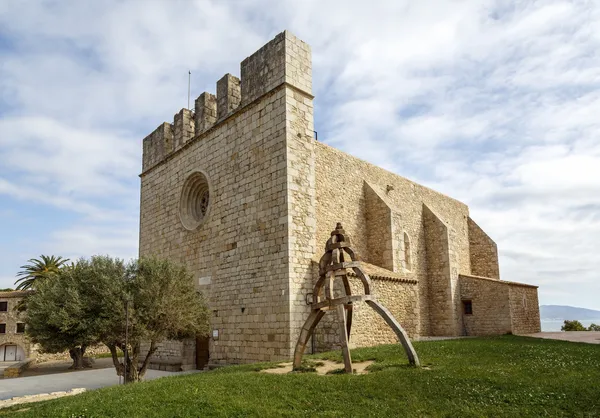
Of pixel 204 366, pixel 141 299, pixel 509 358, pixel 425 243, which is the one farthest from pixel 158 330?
pixel 425 243

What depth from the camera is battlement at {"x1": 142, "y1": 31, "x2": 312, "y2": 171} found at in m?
13.7

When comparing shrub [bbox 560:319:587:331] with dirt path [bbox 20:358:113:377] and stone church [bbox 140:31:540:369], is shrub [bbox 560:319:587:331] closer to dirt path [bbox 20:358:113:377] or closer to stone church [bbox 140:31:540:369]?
stone church [bbox 140:31:540:369]

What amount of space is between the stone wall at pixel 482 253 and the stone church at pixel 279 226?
3.49 m

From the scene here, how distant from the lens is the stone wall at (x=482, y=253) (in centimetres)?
2378

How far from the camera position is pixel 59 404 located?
8.05 m

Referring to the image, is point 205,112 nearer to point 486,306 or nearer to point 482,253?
point 486,306

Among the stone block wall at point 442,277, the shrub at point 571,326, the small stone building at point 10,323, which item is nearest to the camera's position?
the stone block wall at point 442,277

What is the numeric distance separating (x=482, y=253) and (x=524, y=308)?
5500 mm

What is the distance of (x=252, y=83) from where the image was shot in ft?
47.7

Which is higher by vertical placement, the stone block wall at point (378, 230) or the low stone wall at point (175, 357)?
the stone block wall at point (378, 230)

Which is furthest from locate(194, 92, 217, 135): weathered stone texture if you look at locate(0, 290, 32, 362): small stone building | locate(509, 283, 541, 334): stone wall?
locate(0, 290, 32, 362): small stone building

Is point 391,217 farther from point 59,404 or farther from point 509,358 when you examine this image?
point 59,404

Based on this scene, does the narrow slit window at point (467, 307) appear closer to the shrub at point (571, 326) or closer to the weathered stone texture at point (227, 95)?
the shrub at point (571, 326)

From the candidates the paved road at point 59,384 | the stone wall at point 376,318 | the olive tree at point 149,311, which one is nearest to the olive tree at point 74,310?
the olive tree at point 149,311
